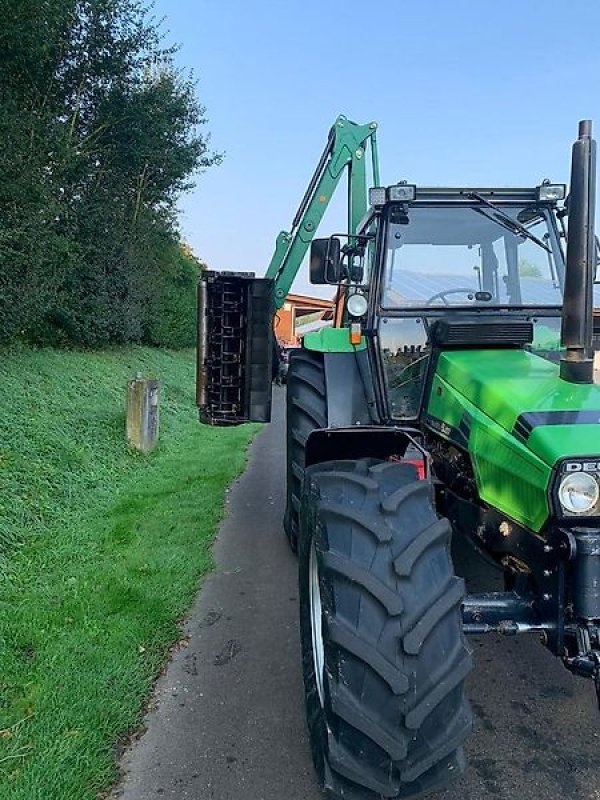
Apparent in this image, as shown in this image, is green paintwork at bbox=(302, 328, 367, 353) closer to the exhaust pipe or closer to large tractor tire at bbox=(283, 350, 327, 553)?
large tractor tire at bbox=(283, 350, 327, 553)

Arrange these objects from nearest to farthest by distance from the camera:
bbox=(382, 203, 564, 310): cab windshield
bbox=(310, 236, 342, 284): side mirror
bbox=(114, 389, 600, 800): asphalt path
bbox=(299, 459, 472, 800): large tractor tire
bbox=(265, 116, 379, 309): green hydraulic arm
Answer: bbox=(299, 459, 472, 800): large tractor tire → bbox=(114, 389, 600, 800): asphalt path → bbox=(382, 203, 564, 310): cab windshield → bbox=(310, 236, 342, 284): side mirror → bbox=(265, 116, 379, 309): green hydraulic arm

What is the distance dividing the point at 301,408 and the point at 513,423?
2026 mm

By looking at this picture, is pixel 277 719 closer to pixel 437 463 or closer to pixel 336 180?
pixel 437 463

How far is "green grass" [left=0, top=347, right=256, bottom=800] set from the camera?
267cm

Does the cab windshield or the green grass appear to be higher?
the cab windshield

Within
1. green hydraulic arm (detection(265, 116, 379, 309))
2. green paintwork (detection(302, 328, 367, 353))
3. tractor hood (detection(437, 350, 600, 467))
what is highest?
green hydraulic arm (detection(265, 116, 379, 309))

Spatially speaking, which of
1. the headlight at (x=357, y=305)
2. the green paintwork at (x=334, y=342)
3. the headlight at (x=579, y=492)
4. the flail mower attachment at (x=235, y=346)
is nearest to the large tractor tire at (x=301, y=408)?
the green paintwork at (x=334, y=342)

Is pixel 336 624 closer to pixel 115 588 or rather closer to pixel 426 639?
pixel 426 639

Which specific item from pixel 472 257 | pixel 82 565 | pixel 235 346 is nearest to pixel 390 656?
pixel 472 257

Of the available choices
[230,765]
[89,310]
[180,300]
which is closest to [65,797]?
[230,765]

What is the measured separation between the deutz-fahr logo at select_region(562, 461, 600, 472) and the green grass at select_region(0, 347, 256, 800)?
6.53 feet

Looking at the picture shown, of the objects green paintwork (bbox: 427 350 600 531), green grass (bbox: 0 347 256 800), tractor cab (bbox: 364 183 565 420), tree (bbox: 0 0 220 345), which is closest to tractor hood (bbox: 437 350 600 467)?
green paintwork (bbox: 427 350 600 531)

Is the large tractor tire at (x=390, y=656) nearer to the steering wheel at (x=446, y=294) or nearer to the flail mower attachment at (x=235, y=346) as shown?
the steering wheel at (x=446, y=294)

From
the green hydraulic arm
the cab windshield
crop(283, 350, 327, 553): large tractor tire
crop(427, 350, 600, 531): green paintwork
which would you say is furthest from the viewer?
the green hydraulic arm
